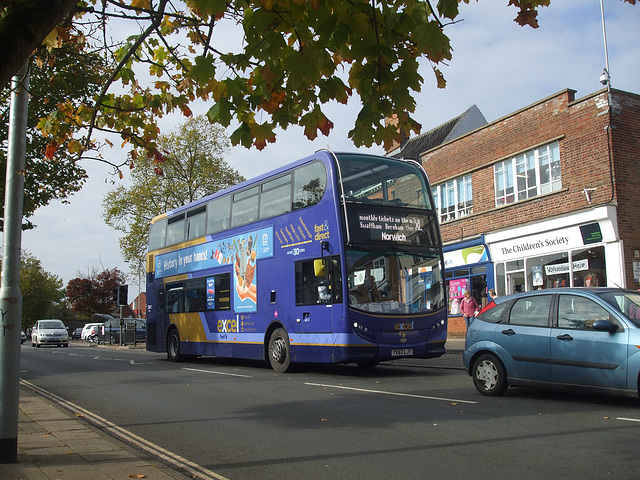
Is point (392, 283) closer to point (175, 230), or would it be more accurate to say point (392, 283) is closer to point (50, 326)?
point (175, 230)

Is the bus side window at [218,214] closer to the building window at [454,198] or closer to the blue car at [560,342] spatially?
the blue car at [560,342]

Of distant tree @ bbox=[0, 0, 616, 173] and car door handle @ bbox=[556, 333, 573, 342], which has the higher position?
distant tree @ bbox=[0, 0, 616, 173]

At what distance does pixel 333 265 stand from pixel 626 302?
19.1ft

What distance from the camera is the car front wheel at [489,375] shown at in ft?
30.1

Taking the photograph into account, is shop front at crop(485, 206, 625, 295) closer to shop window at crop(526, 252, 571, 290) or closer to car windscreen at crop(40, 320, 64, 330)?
shop window at crop(526, 252, 571, 290)

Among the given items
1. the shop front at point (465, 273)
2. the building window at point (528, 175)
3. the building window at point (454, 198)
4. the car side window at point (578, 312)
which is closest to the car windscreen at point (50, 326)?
the shop front at point (465, 273)

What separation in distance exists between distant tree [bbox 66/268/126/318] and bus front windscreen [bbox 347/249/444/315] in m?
72.3

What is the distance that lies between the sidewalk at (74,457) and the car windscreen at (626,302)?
5926 millimetres

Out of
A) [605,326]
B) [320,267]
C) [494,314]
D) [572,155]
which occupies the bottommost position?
[605,326]

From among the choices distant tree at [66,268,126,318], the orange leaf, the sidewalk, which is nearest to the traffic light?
the sidewalk

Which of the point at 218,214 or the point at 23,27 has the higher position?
the point at 218,214

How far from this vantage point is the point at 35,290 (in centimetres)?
8681

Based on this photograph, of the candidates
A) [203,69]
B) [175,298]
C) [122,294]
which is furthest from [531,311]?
[122,294]

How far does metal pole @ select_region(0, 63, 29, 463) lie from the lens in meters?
5.75
